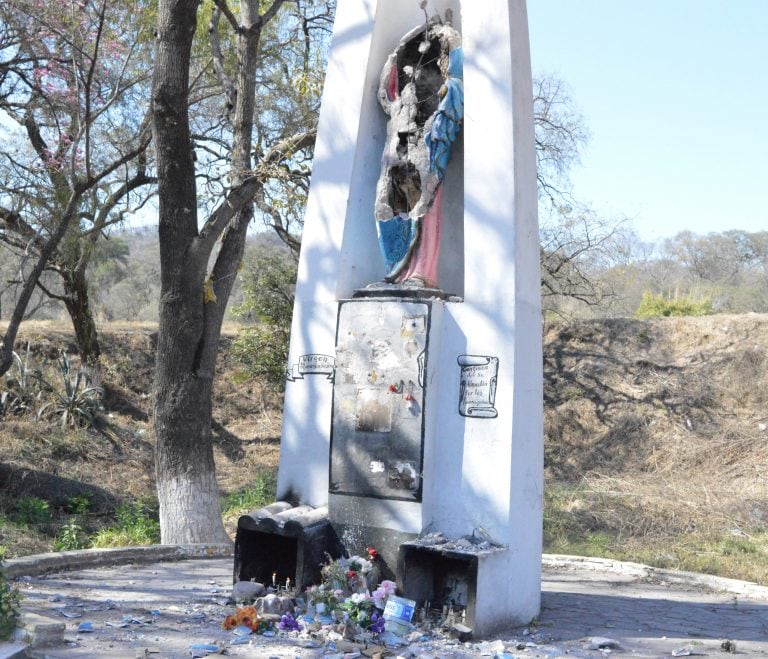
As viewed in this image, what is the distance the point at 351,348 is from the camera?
5727 millimetres

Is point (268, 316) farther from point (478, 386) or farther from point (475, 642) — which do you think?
point (475, 642)

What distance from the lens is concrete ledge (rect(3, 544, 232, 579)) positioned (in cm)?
632

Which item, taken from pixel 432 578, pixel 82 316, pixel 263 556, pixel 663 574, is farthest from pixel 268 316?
pixel 432 578

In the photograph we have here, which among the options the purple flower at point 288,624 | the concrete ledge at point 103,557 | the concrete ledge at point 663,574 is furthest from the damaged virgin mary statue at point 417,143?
the concrete ledge at point 663,574

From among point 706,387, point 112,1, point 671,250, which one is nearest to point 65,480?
point 112,1

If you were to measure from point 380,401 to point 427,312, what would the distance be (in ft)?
2.09

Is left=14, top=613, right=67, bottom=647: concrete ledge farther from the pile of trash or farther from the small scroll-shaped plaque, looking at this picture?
the small scroll-shaped plaque

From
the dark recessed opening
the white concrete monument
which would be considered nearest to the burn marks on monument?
the white concrete monument

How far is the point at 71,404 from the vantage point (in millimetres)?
14789

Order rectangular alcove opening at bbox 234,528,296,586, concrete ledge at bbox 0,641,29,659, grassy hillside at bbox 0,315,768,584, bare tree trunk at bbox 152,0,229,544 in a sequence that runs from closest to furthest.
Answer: concrete ledge at bbox 0,641,29,659
rectangular alcove opening at bbox 234,528,296,586
bare tree trunk at bbox 152,0,229,544
grassy hillside at bbox 0,315,768,584

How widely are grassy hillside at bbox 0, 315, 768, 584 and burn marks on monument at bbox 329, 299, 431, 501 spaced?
445cm

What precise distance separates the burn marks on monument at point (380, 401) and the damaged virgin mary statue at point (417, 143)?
0.36m

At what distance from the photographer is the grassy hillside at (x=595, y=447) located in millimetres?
10656

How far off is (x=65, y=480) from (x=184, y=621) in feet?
26.2
